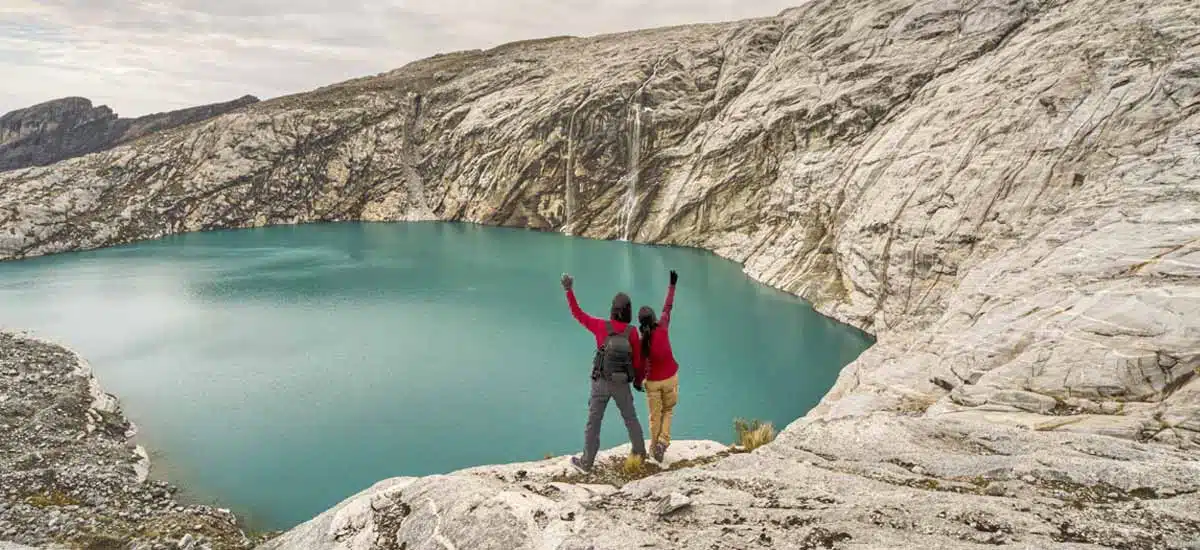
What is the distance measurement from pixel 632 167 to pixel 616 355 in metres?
63.8

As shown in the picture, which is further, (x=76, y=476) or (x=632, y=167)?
(x=632, y=167)

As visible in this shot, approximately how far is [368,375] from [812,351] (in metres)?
20.0

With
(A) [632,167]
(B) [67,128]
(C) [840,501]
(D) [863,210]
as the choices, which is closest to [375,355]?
(C) [840,501]

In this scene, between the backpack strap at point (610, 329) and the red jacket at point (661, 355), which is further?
the red jacket at point (661, 355)

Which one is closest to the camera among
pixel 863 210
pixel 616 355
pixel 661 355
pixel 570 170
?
pixel 616 355

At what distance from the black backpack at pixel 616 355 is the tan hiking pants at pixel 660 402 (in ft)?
2.30

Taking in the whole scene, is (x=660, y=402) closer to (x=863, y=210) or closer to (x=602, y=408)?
(x=602, y=408)

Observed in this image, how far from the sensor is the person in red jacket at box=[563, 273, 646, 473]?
368 inches

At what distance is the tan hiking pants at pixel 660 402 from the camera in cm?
1012

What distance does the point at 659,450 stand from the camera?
33.0ft

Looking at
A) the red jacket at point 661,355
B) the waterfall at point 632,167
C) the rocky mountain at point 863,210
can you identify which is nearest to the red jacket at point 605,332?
the red jacket at point 661,355

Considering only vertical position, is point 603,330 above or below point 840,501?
above

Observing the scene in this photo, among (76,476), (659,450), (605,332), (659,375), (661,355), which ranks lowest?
(76,476)

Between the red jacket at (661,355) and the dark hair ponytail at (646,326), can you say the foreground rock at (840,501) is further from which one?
the dark hair ponytail at (646,326)
